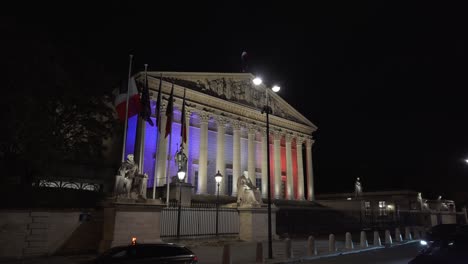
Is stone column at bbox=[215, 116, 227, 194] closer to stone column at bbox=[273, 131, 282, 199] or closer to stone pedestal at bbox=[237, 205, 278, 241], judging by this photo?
stone column at bbox=[273, 131, 282, 199]

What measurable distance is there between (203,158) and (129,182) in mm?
23147

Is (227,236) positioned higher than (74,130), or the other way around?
(74,130)

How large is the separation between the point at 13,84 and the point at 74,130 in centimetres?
620

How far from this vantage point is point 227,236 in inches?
811

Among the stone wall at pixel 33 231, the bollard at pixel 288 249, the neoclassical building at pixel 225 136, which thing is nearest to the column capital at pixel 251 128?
the neoclassical building at pixel 225 136

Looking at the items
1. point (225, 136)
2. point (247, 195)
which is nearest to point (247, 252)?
point (247, 195)

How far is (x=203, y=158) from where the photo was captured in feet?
128

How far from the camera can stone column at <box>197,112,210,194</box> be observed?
124ft

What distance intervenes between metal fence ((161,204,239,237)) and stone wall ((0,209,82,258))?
15.5ft

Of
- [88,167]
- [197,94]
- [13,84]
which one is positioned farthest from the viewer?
[197,94]

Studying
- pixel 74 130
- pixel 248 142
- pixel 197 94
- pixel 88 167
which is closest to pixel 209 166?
pixel 248 142

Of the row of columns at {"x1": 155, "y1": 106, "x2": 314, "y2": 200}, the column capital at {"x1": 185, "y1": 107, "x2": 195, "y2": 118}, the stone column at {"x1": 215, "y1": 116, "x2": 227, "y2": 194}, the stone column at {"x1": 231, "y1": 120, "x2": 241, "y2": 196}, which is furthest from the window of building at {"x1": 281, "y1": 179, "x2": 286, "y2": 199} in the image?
the column capital at {"x1": 185, "y1": 107, "x2": 195, "y2": 118}

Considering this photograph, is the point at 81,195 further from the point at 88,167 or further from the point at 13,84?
the point at 88,167

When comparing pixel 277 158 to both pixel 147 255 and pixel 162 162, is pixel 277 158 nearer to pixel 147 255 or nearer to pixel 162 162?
pixel 162 162
